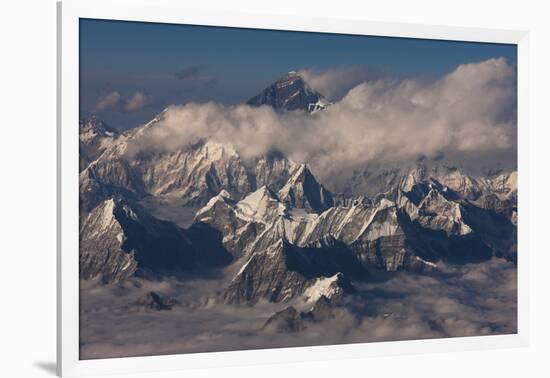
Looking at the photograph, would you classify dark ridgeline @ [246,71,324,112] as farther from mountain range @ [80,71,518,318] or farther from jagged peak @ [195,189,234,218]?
jagged peak @ [195,189,234,218]

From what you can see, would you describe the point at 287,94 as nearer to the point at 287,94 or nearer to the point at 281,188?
the point at 287,94

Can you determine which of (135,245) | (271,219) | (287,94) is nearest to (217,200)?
(271,219)

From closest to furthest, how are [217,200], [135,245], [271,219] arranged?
[135,245]
[217,200]
[271,219]

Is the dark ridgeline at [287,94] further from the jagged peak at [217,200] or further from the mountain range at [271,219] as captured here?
the jagged peak at [217,200]

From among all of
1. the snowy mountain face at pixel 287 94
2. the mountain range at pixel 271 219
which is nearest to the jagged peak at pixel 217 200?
the mountain range at pixel 271 219
